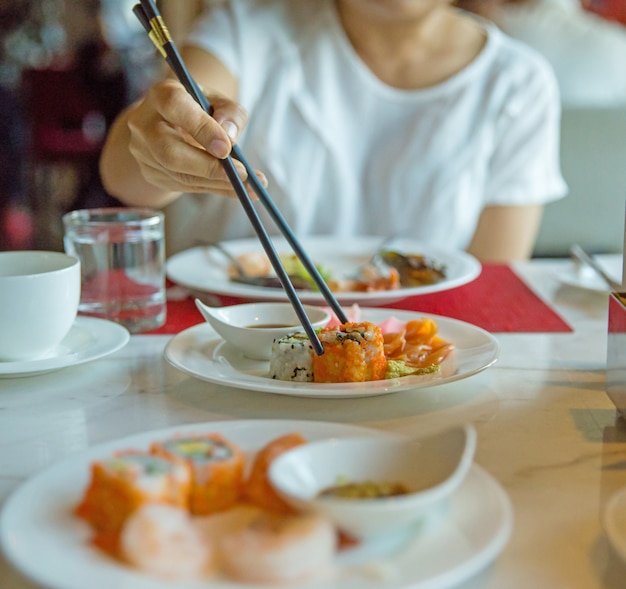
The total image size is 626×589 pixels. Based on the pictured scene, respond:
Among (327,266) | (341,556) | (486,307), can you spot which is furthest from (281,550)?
(327,266)

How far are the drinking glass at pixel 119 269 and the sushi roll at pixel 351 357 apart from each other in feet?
1.28

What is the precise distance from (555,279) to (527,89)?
88 cm

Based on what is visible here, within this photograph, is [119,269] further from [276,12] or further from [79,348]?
[276,12]

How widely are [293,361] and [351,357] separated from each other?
0.06m

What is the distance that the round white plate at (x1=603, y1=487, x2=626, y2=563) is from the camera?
0.50 m

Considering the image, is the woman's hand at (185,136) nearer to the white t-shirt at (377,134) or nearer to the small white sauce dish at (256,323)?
the small white sauce dish at (256,323)

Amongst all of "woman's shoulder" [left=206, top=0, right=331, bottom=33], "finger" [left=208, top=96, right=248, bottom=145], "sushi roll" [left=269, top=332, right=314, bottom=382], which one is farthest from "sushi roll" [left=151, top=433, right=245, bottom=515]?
"woman's shoulder" [left=206, top=0, right=331, bottom=33]

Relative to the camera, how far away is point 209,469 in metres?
0.54

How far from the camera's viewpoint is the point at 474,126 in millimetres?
2098

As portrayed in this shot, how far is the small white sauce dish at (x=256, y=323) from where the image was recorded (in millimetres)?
895

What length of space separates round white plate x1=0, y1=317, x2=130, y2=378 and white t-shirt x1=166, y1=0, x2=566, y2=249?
1.08 meters

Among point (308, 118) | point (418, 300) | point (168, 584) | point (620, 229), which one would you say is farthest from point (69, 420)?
point (620, 229)

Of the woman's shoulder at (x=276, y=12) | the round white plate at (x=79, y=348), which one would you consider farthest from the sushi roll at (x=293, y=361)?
the woman's shoulder at (x=276, y=12)

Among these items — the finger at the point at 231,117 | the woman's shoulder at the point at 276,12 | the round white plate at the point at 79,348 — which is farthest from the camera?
the woman's shoulder at the point at 276,12
